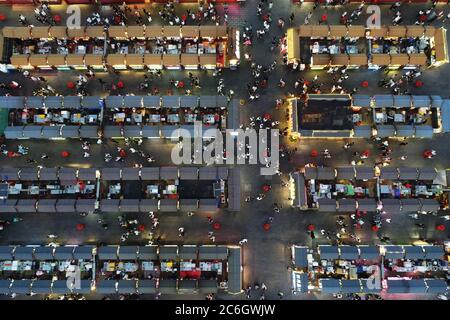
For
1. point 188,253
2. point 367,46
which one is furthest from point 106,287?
point 367,46

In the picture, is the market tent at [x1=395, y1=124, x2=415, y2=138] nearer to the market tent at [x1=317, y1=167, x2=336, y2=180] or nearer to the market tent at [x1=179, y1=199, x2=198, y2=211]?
the market tent at [x1=317, y1=167, x2=336, y2=180]

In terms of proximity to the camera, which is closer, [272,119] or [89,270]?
[89,270]

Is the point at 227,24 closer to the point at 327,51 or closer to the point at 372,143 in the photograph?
the point at 327,51

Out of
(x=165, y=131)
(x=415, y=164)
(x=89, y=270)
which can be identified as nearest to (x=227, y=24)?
(x=165, y=131)

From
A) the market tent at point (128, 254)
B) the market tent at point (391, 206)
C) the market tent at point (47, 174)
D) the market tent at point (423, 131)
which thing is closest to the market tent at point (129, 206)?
the market tent at point (128, 254)

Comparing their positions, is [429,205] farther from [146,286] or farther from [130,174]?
[130,174]

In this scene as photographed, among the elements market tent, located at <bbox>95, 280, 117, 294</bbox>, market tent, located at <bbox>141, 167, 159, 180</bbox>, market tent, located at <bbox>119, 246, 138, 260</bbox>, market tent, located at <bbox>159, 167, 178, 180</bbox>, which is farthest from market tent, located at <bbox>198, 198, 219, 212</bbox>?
market tent, located at <bbox>95, 280, 117, 294</bbox>
